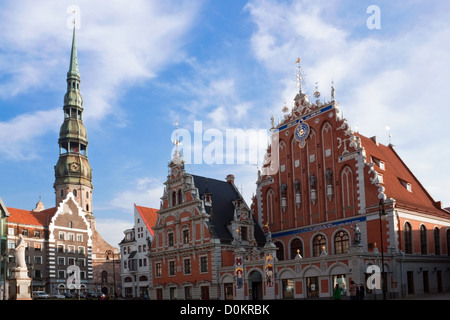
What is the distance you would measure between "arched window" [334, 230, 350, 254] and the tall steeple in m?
78.2

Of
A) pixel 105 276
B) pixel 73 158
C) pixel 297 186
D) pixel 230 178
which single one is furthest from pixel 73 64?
pixel 297 186

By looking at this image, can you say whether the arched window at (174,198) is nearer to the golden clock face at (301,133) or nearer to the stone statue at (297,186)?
the stone statue at (297,186)

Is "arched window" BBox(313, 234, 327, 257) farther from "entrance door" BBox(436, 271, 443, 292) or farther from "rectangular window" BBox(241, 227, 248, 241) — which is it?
"entrance door" BBox(436, 271, 443, 292)

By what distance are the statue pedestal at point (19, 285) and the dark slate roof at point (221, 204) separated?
18979mm

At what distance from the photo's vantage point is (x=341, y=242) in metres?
47.1

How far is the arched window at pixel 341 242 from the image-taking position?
46594 mm

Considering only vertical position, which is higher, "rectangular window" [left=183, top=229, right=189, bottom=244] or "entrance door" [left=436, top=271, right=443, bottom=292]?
"rectangular window" [left=183, top=229, right=189, bottom=244]

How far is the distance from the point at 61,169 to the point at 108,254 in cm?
2591

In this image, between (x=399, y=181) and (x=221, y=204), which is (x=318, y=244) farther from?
(x=221, y=204)

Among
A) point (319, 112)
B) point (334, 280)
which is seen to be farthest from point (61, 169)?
point (334, 280)

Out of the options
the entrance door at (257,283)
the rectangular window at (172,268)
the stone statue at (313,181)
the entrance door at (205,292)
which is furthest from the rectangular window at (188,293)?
the stone statue at (313,181)

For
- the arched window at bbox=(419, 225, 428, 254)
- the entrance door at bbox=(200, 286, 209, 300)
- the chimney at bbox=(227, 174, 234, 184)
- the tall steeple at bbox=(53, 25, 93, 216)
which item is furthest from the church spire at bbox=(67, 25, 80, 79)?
the arched window at bbox=(419, 225, 428, 254)

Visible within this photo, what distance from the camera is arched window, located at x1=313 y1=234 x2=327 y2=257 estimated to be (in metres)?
48.7
